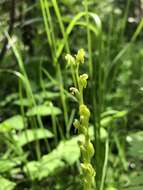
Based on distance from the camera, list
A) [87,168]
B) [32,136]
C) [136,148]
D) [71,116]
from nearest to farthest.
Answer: [87,168] → [136,148] → [32,136] → [71,116]

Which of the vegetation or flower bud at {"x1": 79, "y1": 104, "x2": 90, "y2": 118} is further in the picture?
the vegetation

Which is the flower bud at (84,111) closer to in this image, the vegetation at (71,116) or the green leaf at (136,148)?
the vegetation at (71,116)

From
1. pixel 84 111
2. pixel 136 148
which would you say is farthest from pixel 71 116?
pixel 84 111

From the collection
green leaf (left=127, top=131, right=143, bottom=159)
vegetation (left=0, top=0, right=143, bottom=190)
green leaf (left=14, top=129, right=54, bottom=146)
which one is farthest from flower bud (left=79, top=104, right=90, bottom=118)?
green leaf (left=14, top=129, right=54, bottom=146)

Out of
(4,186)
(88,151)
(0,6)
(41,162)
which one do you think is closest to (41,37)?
(0,6)

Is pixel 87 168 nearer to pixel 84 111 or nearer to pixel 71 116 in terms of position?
pixel 84 111

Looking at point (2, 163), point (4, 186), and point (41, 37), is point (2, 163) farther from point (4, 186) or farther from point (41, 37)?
point (41, 37)

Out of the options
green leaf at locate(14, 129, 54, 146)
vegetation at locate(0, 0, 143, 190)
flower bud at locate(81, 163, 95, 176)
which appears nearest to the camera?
flower bud at locate(81, 163, 95, 176)

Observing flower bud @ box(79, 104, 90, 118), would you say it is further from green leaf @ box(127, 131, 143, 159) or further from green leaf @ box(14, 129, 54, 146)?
green leaf @ box(14, 129, 54, 146)
